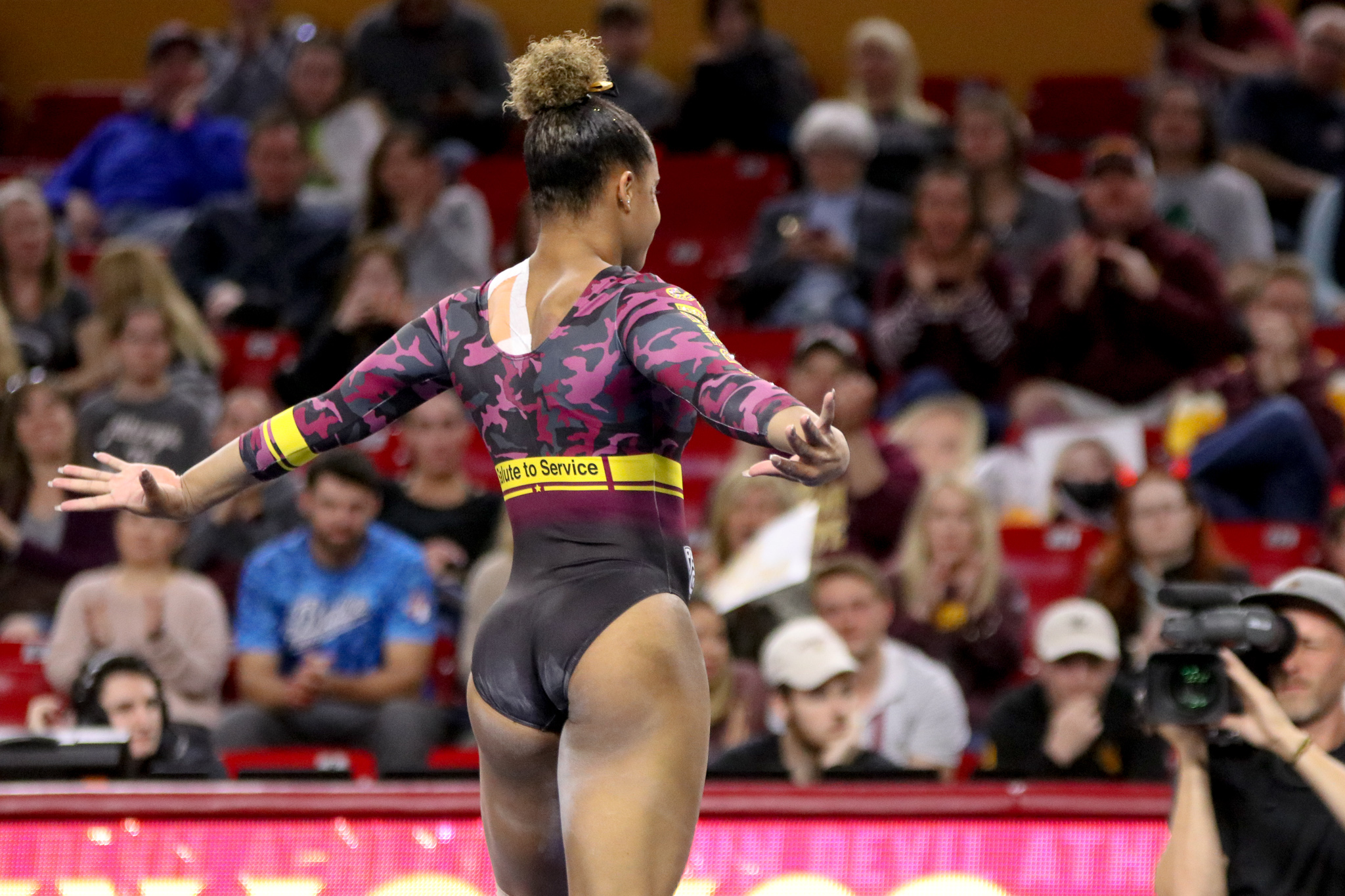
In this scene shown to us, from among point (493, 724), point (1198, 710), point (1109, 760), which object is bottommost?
point (1109, 760)

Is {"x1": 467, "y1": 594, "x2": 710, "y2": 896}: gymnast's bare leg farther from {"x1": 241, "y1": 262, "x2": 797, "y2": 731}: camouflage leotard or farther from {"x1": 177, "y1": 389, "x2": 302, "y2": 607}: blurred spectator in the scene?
{"x1": 177, "y1": 389, "x2": 302, "y2": 607}: blurred spectator

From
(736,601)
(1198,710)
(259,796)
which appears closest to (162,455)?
(736,601)

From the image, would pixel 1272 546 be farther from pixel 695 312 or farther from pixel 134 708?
pixel 695 312

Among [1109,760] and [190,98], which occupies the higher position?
[190,98]

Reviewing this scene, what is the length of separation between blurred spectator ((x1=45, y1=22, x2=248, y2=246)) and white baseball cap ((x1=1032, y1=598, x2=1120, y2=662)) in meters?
5.54

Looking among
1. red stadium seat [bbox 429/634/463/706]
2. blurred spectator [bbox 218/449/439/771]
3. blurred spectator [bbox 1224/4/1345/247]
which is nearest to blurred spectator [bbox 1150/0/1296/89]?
blurred spectator [bbox 1224/4/1345/247]

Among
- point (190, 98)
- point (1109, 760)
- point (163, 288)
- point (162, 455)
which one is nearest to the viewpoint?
point (1109, 760)

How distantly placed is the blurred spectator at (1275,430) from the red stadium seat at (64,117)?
271 inches

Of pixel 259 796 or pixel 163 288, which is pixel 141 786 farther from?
pixel 163 288

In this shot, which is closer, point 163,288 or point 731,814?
point 731,814

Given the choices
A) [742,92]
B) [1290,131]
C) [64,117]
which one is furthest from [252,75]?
[1290,131]

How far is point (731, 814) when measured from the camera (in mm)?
4297

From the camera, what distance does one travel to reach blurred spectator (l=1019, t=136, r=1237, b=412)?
24.3ft

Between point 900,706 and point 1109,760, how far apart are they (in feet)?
2.10
